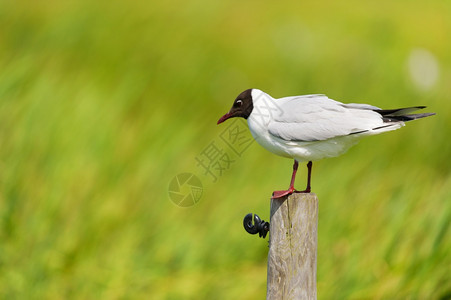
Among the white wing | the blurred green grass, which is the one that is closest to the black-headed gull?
the white wing

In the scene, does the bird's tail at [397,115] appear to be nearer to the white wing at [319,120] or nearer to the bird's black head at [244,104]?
the white wing at [319,120]

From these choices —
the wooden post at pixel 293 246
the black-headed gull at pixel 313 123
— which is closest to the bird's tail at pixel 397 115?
the black-headed gull at pixel 313 123

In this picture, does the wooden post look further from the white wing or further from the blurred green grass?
the blurred green grass

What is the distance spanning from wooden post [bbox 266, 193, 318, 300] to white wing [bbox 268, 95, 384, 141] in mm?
241

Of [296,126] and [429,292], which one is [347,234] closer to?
[429,292]

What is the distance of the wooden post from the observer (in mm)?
2414

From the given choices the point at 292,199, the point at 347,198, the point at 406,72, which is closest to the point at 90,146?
the point at 347,198

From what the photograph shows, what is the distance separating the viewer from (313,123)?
2.33 metres

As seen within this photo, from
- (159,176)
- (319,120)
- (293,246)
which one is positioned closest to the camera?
(319,120)

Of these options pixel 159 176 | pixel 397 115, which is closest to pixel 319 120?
pixel 397 115

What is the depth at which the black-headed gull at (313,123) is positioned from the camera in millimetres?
2289

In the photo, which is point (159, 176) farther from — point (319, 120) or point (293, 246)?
point (319, 120)

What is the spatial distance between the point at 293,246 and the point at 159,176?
6.16 feet

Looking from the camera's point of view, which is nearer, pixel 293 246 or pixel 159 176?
pixel 293 246
